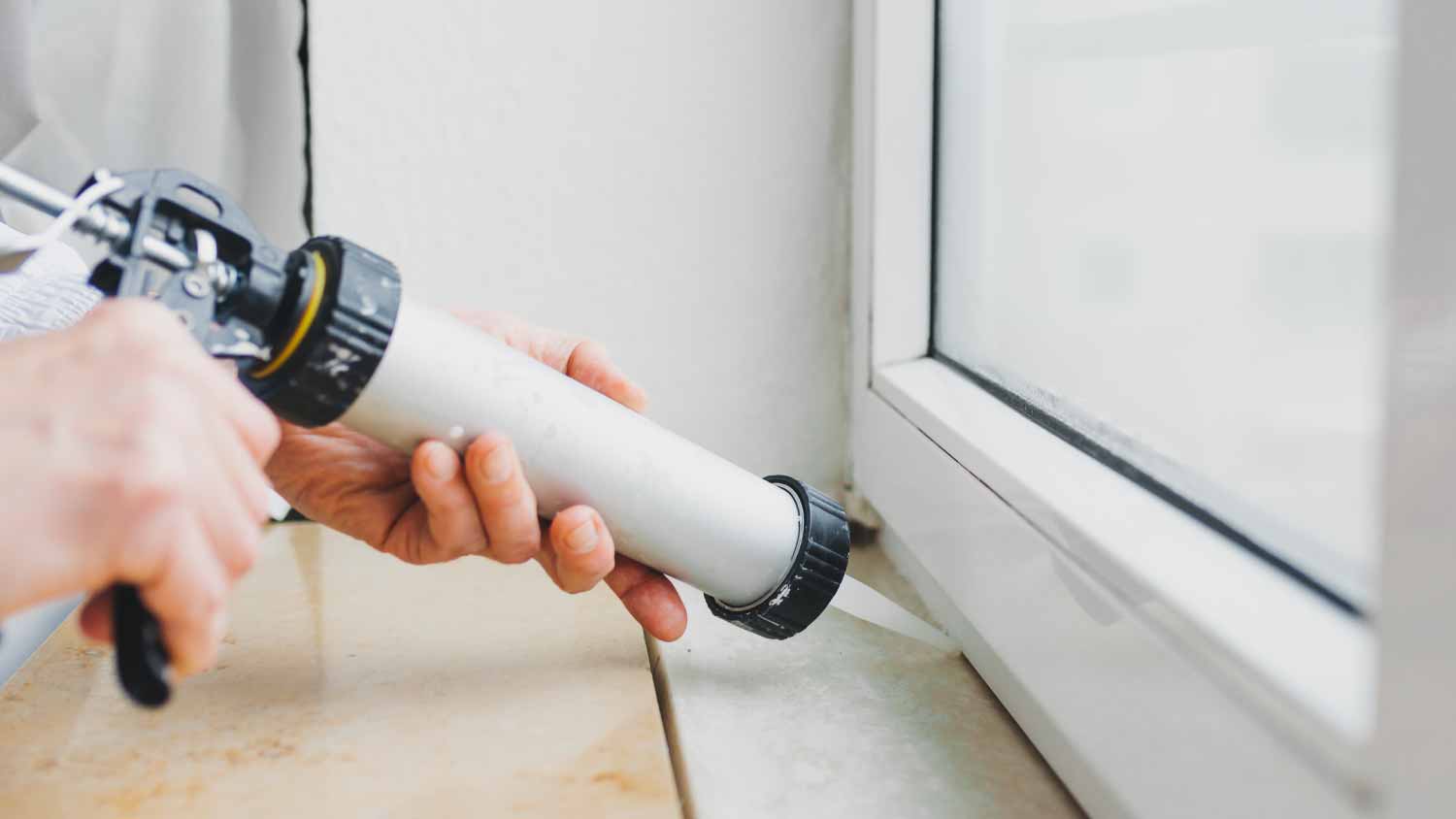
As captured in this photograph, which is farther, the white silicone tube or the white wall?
A: the white wall

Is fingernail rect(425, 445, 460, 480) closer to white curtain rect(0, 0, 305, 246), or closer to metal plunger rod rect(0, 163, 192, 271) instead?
metal plunger rod rect(0, 163, 192, 271)

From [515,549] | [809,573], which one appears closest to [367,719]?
[515,549]

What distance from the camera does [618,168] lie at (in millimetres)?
775

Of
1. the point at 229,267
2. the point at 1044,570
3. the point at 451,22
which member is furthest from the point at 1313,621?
the point at 451,22

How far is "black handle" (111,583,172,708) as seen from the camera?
27 centimetres

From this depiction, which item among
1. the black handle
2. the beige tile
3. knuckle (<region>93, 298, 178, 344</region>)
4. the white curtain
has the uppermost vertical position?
the white curtain

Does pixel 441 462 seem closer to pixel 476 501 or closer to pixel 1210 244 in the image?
pixel 476 501

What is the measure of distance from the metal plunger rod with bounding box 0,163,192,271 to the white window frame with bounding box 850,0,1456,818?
1.04 ft

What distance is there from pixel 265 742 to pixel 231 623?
0.14 metres

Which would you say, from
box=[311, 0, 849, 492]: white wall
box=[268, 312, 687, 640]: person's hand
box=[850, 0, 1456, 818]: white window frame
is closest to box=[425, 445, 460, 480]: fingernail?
box=[268, 312, 687, 640]: person's hand

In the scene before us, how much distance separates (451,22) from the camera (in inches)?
29.7

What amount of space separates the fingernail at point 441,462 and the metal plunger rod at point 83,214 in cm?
12

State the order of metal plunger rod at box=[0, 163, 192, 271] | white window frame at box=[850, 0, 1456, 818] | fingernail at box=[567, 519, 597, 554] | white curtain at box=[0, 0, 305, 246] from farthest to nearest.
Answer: white curtain at box=[0, 0, 305, 246]
fingernail at box=[567, 519, 597, 554]
metal plunger rod at box=[0, 163, 192, 271]
white window frame at box=[850, 0, 1456, 818]

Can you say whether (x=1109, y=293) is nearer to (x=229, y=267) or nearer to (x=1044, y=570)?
(x=1044, y=570)
